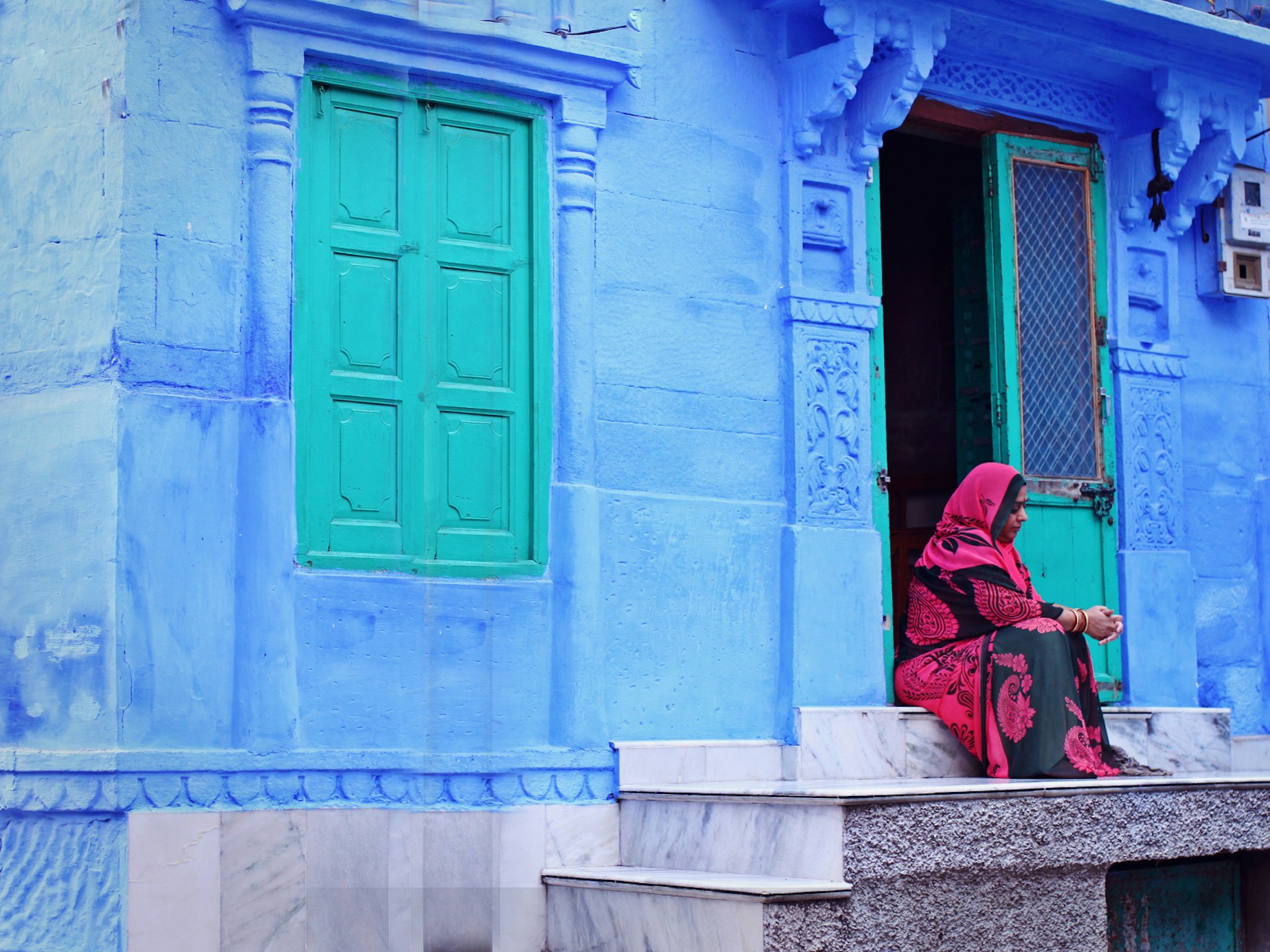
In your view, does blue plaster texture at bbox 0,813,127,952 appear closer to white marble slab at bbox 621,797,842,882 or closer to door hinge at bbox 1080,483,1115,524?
white marble slab at bbox 621,797,842,882

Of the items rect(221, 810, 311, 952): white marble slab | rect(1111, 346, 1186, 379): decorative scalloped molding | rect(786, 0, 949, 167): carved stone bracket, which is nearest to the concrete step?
rect(221, 810, 311, 952): white marble slab

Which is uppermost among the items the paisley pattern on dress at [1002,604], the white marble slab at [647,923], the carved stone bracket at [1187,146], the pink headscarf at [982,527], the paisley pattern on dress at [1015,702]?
the carved stone bracket at [1187,146]

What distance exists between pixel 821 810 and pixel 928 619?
173 centimetres

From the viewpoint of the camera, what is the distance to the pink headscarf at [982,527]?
6.39m

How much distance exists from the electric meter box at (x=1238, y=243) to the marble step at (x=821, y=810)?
2.53 m

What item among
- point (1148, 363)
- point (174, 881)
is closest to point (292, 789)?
point (174, 881)

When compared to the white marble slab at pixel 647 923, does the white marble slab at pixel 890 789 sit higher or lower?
higher

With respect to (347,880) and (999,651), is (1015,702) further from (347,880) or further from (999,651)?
(347,880)

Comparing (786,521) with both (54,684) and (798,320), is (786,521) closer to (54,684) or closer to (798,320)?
(798,320)

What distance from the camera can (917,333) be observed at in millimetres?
8766

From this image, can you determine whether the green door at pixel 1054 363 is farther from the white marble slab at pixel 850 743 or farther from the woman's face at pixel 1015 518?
the white marble slab at pixel 850 743

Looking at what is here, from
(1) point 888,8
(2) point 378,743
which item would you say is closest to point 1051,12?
(1) point 888,8

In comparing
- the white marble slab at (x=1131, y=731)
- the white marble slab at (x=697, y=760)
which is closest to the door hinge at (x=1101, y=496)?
the white marble slab at (x=1131, y=731)

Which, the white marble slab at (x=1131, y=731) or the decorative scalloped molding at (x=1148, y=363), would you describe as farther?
the decorative scalloped molding at (x=1148, y=363)
